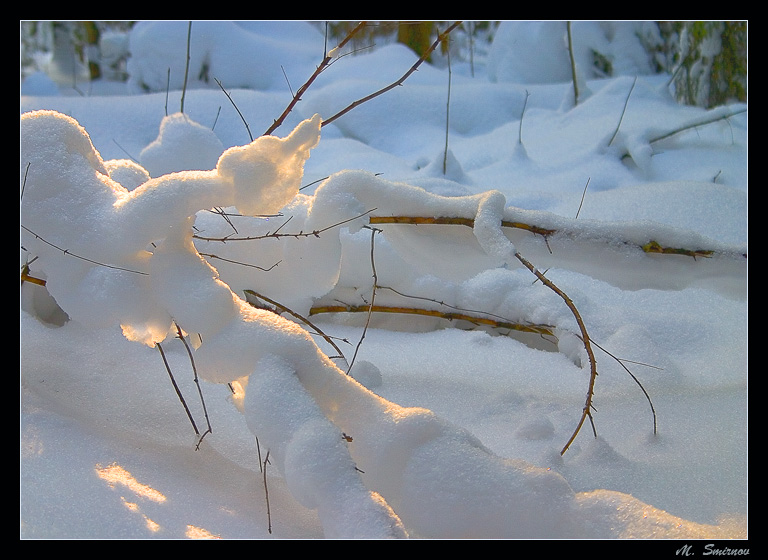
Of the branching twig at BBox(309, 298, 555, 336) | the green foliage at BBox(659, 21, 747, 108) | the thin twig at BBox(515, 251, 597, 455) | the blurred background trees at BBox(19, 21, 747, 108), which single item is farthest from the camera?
the blurred background trees at BBox(19, 21, 747, 108)

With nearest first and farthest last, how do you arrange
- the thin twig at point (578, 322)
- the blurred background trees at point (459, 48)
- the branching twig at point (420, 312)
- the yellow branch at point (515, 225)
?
the thin twig at point (578, 322) → the yellow branch at point (515, 225) → the branching twig at point (420, 312) → the blurred background trees at point (459, 48)

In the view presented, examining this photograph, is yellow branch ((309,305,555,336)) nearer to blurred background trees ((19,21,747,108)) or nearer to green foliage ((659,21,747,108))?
blurred background trees ((19,21,747,108))

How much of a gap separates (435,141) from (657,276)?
2.35 m

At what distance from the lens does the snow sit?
865mm

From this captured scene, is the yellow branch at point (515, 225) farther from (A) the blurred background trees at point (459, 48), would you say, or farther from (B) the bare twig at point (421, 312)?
(A) the blurred background trees at point (459, 48)

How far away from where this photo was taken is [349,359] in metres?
1.57

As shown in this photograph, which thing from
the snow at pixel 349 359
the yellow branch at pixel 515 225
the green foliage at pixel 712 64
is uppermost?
the green foliage at pixel 712 64

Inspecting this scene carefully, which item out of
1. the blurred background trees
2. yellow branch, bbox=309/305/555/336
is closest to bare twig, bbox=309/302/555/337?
yellow branch, bbox=309/305/555/336

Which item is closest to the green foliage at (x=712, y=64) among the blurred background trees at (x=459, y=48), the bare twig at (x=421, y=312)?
the blurred background trees at (x=459, y=48)

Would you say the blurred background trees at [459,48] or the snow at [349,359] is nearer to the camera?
the snow at [349,359]

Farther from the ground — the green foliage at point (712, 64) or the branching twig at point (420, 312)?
the green foliage at point (712, 64)

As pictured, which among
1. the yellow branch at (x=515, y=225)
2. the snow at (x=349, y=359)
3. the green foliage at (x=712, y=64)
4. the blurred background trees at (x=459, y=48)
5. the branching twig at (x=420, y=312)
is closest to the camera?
the snow at (x=349, y=359)

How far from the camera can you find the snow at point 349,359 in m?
0.86

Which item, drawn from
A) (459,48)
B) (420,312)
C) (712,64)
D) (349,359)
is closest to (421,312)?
(420,312)
